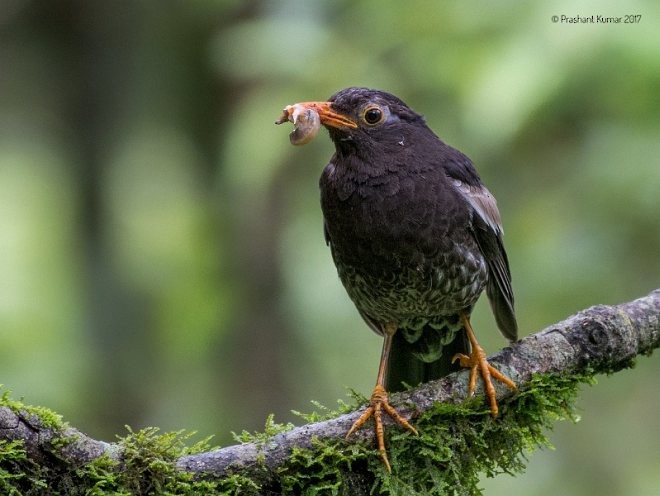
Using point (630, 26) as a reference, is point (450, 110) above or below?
above

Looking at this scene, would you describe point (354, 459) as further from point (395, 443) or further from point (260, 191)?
point (260, 191)

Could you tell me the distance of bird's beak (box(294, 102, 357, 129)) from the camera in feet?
13.4

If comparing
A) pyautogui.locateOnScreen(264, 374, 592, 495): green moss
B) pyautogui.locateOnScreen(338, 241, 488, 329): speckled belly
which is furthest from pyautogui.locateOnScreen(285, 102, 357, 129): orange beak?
pyautogui.locateOnScreen(264, 374, 592, 495): green moss

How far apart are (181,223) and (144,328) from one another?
1123mm

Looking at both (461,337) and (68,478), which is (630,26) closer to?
(461,337)

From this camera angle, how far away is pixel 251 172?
644cm

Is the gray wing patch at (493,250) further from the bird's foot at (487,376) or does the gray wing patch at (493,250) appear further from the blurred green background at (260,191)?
the blurred green background at (260,191)

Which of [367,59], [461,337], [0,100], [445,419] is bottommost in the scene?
[445,419]

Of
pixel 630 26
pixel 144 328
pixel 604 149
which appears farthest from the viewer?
pixel 144 328

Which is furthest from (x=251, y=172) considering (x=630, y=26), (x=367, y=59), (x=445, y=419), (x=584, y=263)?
(x=445, y=419)

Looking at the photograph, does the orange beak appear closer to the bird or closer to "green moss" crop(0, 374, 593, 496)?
the bird

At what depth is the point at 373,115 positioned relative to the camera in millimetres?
4234

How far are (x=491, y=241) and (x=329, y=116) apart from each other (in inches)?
39.0

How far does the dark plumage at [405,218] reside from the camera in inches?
161
